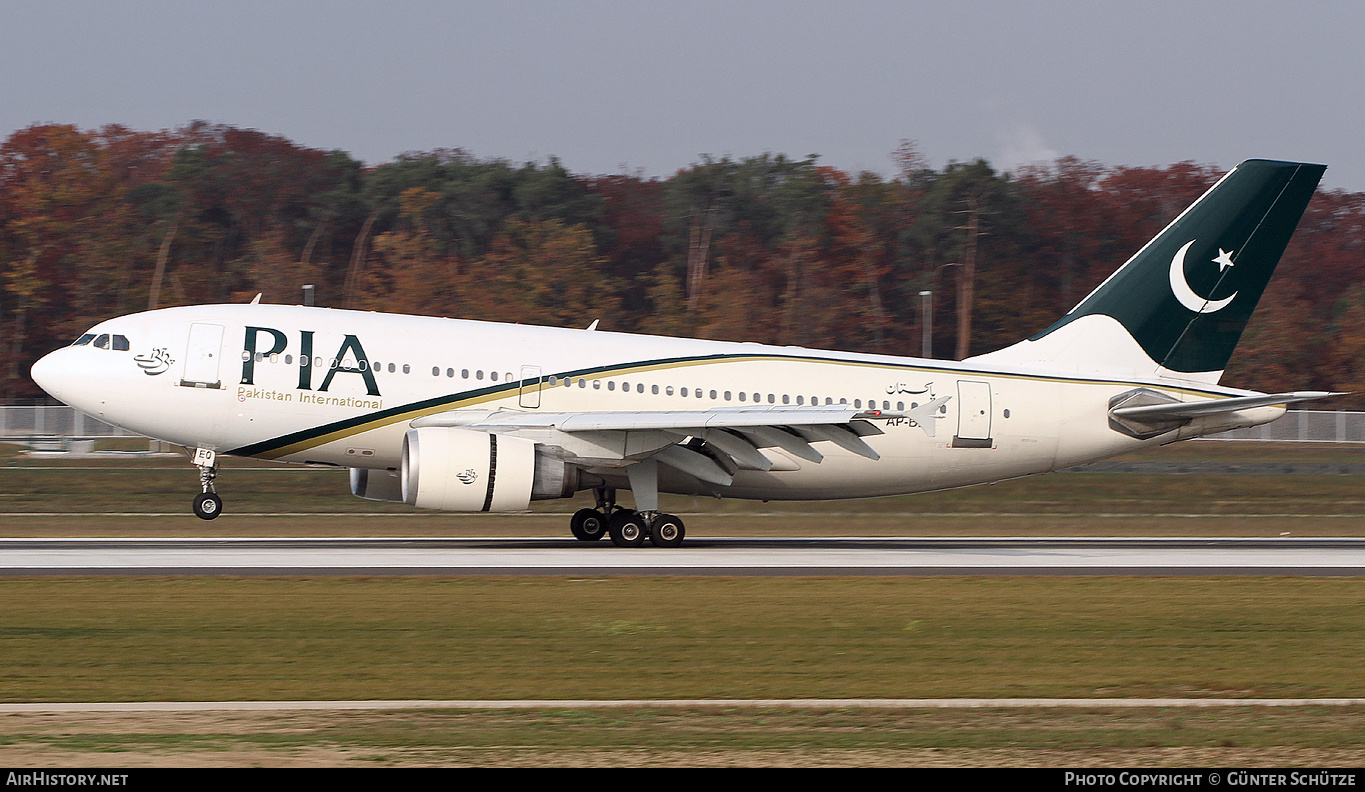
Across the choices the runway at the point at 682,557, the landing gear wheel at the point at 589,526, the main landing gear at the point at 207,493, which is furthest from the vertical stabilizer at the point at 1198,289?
the main landing gear at the point at 207,493

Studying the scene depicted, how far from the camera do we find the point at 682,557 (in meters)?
25.4

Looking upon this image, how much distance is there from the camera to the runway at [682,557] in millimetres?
22422

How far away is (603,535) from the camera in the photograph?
2955 centimetres

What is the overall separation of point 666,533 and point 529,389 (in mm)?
3828

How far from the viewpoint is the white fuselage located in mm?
27031

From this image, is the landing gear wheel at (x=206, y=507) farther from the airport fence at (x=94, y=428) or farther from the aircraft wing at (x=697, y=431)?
the airport fence at (x=94, y=428)

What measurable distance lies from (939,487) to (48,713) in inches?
868

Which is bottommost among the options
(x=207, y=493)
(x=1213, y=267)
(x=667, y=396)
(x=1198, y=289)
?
(x=207, y=493)

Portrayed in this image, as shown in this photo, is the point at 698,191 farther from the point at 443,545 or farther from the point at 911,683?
the point at 911,683

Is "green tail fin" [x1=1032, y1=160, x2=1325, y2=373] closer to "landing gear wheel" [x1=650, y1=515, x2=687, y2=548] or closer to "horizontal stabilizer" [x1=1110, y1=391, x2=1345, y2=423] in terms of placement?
"horizontal stabilizer" [x1=1110, y1=391, x2=1345, y2=423]

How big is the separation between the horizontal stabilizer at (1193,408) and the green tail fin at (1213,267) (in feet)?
4.57

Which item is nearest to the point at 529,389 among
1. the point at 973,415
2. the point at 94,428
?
the point at 973,415

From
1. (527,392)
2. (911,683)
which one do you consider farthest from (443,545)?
(911,683)

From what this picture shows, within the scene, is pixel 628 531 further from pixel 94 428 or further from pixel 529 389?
pixel 94 428
